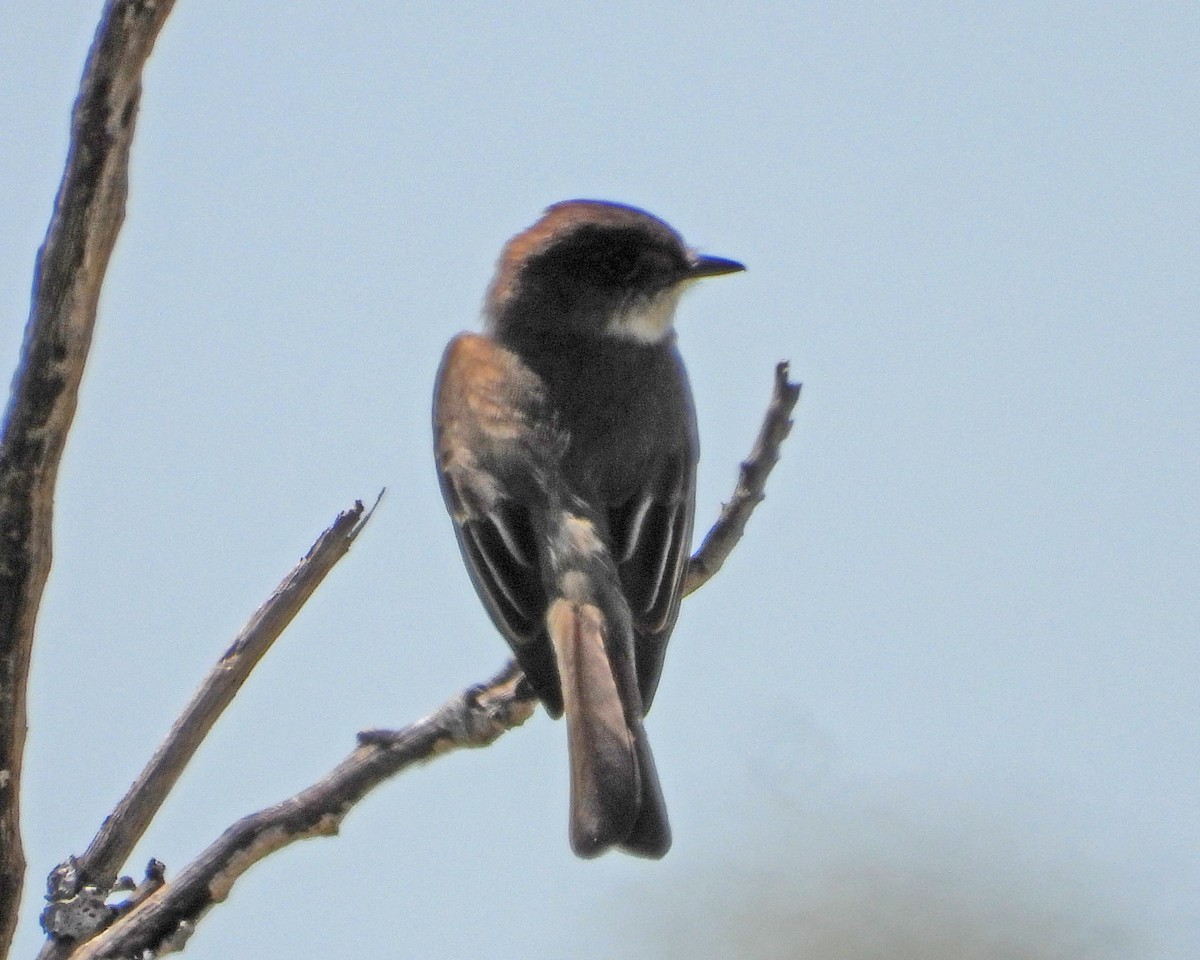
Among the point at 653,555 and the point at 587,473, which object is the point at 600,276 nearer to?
the point at 587,473

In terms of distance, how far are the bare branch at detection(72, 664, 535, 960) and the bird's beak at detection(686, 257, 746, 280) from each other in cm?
297

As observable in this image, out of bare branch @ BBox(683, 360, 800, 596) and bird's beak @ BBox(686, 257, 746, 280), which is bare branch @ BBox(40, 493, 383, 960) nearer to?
bare branch @ BBox(683, 360, 800, 596)

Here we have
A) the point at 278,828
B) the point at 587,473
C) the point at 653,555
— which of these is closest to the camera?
the point at 278,828

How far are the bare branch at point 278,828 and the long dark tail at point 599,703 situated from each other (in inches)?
15.8

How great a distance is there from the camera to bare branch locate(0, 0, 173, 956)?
14.2ft

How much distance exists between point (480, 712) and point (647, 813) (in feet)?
2.02

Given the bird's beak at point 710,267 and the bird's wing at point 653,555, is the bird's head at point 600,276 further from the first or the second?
the bird's wing at point 653,555

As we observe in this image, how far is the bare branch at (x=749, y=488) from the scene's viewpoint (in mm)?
6070

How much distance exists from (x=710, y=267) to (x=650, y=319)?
1.40 ft

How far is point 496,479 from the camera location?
21.0ft

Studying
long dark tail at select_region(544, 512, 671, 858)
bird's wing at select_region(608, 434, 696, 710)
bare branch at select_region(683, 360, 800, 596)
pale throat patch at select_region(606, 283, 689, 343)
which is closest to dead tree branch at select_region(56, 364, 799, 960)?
long dark tail at select_region(544, 512, 671, 858)

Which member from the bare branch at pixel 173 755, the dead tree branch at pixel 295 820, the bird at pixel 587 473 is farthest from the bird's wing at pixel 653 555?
the bare branch at pixel 173 755

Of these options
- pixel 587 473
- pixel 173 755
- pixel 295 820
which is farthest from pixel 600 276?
pixel 295 820

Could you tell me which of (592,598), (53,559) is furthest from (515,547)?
(53,559)
